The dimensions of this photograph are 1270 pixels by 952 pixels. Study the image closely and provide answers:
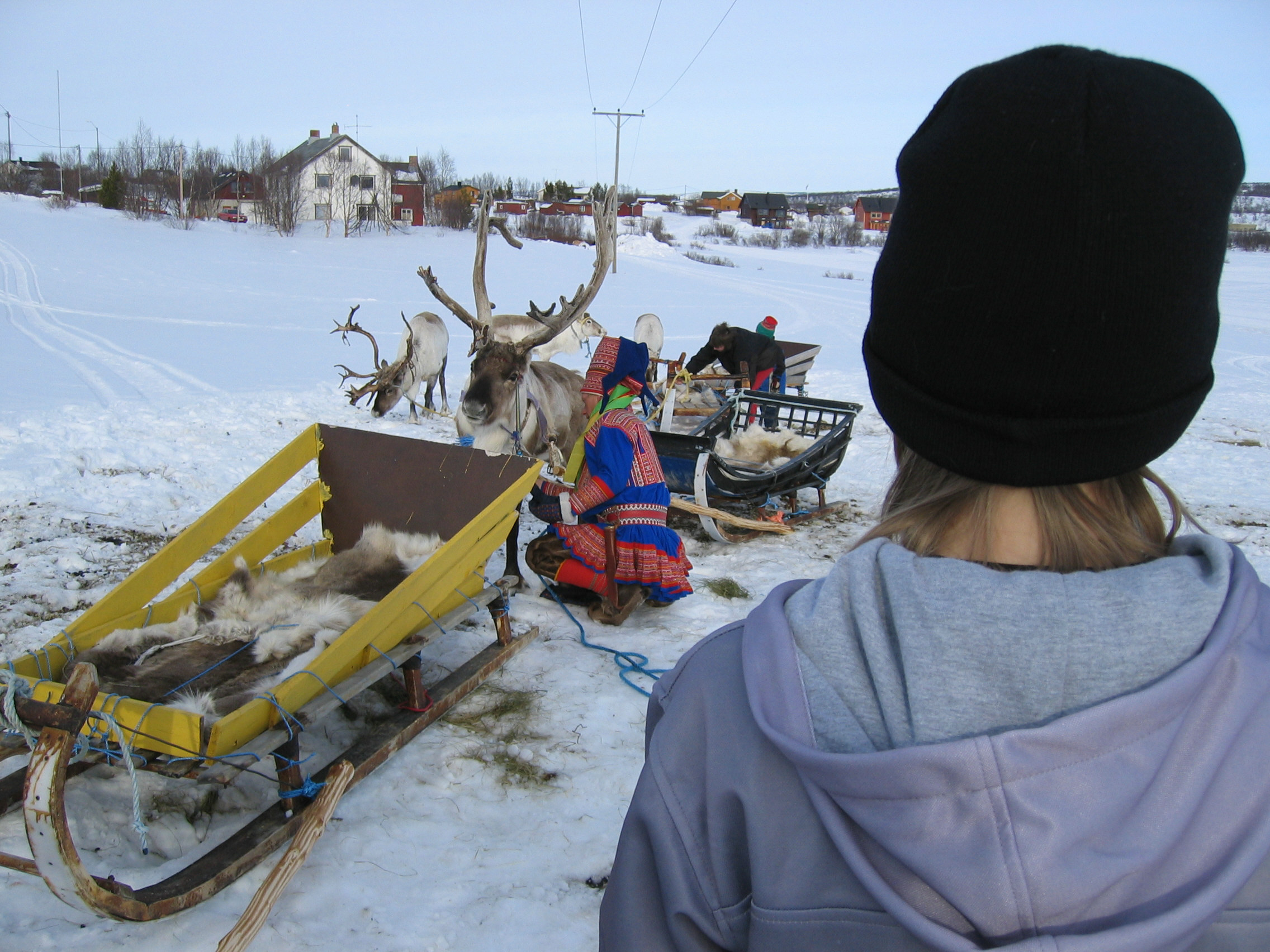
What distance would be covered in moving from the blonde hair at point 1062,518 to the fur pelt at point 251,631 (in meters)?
2.35

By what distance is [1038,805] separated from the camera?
2.27 feet

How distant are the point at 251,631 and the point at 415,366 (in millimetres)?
6821

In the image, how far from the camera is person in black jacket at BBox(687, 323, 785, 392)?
906cm

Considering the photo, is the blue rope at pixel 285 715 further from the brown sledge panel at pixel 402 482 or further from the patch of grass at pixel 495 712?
the brown sledge panel at pixel 402 482

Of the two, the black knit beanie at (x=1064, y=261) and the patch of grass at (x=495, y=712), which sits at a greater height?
the black knit beanie at (x=1064, y=261)

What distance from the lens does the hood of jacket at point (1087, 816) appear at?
0.69m

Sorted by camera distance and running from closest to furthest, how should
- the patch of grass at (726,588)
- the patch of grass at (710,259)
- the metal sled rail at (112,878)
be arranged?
1. the metal sled rail at (112,878)
2. the patch of grass at (726,588)
3. the patch of grass at (710,259)

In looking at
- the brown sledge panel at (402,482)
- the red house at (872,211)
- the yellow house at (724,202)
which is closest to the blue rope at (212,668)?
the brown sledge panel at (402,482)

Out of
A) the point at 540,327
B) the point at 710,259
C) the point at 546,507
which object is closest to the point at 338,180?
the point at 710,259

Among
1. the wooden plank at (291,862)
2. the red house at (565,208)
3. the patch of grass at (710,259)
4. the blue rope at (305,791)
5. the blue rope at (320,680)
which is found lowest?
the blue rope at (305,791)

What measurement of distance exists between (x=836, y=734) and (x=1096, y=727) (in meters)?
0.22

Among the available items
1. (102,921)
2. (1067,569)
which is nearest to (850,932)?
(1067,569)

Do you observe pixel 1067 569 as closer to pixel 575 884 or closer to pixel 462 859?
pixel 575 884

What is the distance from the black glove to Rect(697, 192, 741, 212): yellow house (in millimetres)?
84286
